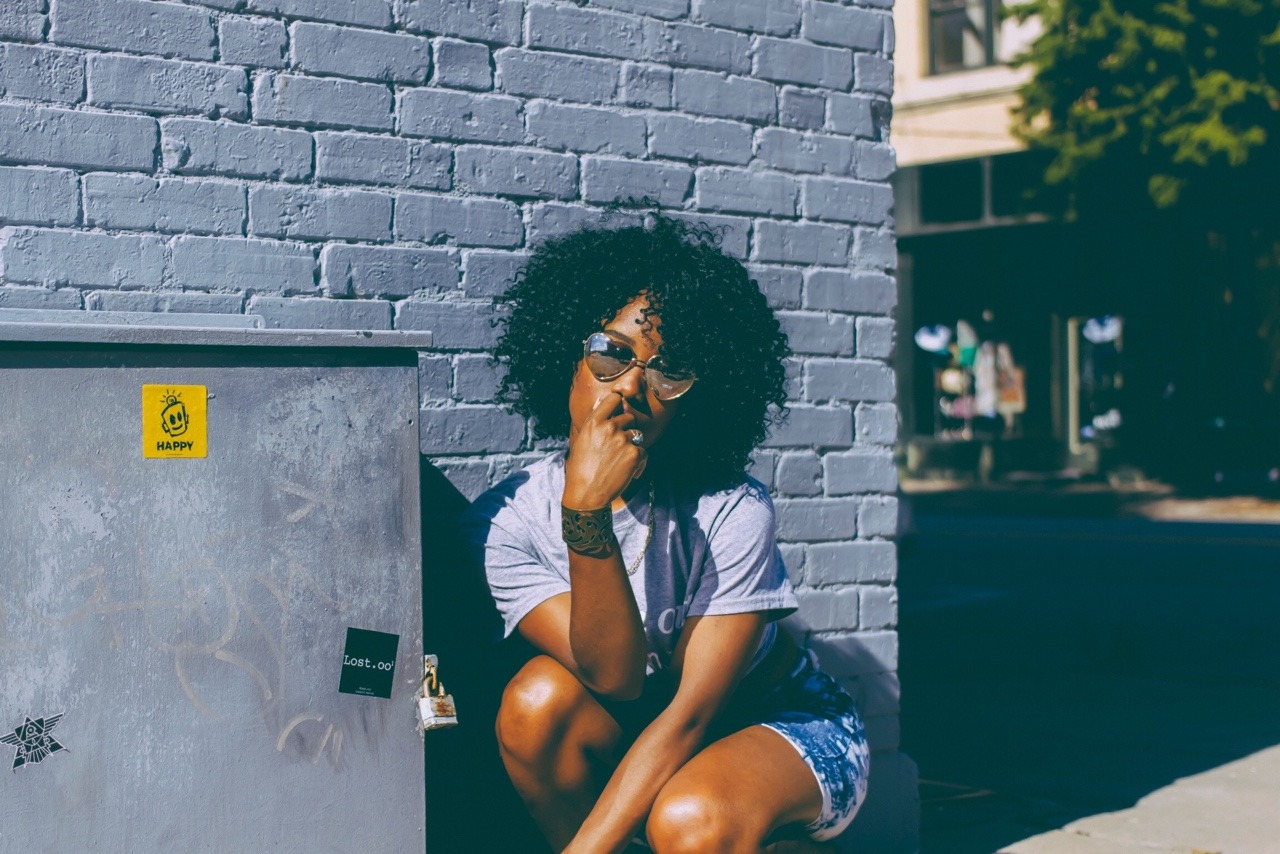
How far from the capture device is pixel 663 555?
291cm

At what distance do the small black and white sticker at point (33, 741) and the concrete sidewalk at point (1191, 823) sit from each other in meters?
2.94

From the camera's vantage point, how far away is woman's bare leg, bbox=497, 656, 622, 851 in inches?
111

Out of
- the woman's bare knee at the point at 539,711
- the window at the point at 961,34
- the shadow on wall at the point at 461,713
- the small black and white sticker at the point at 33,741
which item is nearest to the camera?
the small black and white sticker at the point at 33,741

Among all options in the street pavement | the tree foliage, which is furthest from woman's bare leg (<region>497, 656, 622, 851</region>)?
the tree foliage

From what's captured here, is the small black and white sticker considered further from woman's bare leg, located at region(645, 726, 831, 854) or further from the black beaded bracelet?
woman's bare leg, located at region(645, 726, 831, 854)

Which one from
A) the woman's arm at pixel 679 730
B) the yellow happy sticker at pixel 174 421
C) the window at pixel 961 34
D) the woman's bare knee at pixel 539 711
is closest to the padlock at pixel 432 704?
the woman's bare knee at pixel 539 711

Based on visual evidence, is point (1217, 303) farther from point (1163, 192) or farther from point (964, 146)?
point (964, 146)

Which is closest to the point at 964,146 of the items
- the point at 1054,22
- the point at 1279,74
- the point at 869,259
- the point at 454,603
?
the point at 1054,22

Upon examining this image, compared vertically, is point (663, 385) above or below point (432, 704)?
above

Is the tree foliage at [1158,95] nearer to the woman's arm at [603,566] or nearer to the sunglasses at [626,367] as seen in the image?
the sunglasses at [626,367]

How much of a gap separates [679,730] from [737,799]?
16 centimetres

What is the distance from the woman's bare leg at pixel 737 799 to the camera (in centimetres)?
259

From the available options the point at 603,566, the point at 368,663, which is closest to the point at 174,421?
the point at 368,663

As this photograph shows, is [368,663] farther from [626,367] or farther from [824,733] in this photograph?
[824,733]
